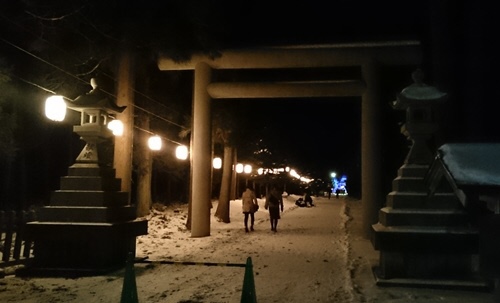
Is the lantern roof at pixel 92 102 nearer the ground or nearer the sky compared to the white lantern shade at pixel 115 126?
→ nearer the sky

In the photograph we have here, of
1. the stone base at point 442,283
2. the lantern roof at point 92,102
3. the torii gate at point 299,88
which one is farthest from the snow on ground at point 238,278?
the lantern roof at point 92,102

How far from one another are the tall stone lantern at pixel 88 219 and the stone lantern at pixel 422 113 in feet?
22.5

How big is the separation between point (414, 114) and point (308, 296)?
5.18 metres

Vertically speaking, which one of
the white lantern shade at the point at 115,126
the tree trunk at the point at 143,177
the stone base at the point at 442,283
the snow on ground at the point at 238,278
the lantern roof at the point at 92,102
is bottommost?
the snow on ground at the point at 238,278

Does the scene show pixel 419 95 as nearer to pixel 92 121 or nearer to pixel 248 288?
pixel 248 288

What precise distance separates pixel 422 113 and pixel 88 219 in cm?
807

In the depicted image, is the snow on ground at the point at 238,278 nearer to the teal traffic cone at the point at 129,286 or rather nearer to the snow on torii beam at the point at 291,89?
the teal traffic cone at the point at 129,286

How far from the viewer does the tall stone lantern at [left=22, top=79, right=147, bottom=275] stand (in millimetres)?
11180

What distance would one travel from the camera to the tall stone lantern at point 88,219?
36.7 feet

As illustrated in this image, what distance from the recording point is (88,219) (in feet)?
37.4

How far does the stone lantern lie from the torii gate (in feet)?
18.6

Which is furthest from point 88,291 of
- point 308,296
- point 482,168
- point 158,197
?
point 158,197

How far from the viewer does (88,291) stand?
365 inches

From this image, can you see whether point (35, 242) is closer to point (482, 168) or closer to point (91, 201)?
point (91, 201)
